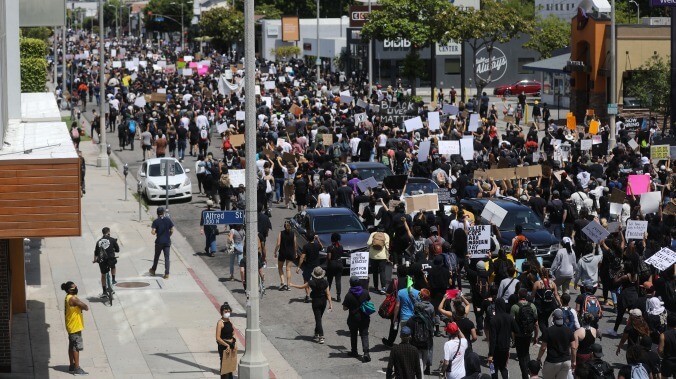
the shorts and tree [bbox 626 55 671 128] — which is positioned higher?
tree [bbox 626 55 671 128]

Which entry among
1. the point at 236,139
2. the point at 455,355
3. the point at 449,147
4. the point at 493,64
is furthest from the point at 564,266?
the point at 493,64

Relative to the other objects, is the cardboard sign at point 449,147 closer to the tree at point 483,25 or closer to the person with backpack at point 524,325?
the person with backpack at point 524,325

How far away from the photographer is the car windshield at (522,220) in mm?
26969

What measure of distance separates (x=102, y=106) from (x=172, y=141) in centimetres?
320

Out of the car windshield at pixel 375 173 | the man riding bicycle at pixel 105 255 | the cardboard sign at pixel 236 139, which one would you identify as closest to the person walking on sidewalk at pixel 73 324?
the man riding bicycle at pixel 105 255

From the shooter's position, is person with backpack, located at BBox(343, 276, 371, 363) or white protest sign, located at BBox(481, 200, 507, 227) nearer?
person with backpack, located at BBox(343, 276, 371, 363)

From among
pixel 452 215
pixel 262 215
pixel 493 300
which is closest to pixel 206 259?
pixel 262 215

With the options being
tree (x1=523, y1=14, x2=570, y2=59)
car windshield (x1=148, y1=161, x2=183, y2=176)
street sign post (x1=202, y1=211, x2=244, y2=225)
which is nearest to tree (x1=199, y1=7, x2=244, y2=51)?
tree (x1=523, y1=14, x2=570, y2=59)

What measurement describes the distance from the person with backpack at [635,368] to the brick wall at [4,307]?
30.0ft

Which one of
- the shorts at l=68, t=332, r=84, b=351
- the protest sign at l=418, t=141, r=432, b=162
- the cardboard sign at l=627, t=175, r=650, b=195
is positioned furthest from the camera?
Result: the protest sign at l=418, t=141, r=432, b=162

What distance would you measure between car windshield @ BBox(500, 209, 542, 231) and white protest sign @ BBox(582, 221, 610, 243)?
10.1 feet

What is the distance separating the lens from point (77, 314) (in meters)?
20.0

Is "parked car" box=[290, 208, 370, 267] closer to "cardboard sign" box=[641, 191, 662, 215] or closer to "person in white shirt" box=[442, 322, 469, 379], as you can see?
"cardboard sign" box=[641, 191, 662, 215]

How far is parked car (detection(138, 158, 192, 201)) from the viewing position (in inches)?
1495
